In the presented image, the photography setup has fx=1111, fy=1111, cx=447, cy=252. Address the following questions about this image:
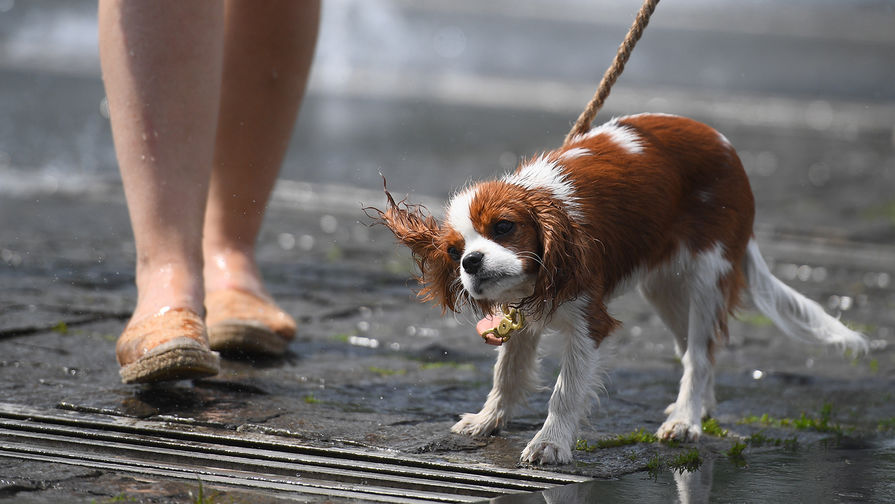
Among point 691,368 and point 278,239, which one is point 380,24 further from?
point 691,368

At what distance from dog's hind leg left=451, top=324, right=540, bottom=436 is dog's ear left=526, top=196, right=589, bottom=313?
1.42 feet

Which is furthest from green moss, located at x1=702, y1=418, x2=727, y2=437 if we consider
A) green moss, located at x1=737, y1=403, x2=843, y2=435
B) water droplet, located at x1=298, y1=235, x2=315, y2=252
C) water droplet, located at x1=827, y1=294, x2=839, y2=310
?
water droplet, located at x1=298, y1=235, x2=315, y2=252

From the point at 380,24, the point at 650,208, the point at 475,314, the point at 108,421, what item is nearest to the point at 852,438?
the point at 650,208

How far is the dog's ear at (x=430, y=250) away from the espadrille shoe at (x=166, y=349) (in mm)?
708

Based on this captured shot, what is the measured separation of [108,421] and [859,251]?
4473 mm

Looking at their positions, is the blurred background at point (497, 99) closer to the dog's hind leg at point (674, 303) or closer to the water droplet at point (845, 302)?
the water droplet at point (845, 302)

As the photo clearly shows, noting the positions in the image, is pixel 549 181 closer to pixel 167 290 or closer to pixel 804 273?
pixel 167 290

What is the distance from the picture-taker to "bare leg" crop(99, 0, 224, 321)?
3.39 meters

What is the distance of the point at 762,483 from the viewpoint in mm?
2789

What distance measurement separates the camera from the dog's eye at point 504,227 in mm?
2717

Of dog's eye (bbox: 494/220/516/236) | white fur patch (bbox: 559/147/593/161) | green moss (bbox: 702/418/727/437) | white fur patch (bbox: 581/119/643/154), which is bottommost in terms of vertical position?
green moss (bbox: 702/418/727/437)

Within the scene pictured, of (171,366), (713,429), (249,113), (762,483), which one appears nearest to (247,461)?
(171,366)

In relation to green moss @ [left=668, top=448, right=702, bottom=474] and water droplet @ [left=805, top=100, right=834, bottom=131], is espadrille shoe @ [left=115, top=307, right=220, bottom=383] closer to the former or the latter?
green moss @ [left=668, top=448, right=702, bottom=474]

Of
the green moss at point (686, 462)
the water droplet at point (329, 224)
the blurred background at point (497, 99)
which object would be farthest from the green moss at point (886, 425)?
the water droplet at point (329, 224)
